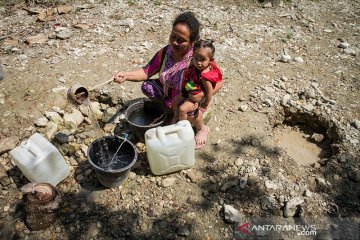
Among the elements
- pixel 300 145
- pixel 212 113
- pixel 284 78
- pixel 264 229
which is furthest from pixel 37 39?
pixel 264 229

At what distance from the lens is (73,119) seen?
10.9ft

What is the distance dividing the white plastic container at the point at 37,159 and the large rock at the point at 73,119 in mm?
655

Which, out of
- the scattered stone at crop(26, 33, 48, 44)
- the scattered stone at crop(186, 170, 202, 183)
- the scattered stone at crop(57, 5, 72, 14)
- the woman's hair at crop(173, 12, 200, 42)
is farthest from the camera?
the scattered stone at crop(57, 5, 72, 14)

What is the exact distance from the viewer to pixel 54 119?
3238 mm

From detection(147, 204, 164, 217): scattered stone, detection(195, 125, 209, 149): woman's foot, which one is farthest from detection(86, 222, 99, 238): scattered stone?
detection(195, 125, 209, 149): woman's foot

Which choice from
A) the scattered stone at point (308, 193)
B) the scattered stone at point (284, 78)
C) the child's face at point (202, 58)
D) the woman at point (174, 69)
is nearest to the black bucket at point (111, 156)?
the woman at point (174, 69)

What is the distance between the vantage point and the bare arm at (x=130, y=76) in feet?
9.35

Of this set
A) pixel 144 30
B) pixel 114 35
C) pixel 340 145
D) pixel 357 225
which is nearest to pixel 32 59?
pixel 114 35

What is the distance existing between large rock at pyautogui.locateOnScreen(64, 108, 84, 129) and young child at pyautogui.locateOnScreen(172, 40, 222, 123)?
105 centimetres

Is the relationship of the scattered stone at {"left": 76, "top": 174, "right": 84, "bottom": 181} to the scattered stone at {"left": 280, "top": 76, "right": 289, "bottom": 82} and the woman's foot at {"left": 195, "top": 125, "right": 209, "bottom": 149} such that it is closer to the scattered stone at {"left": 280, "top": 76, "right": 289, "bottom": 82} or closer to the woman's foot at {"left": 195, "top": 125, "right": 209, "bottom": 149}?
the woman's foot at {"left": 195, "top": 125, "right": 209, "bottom": 149}

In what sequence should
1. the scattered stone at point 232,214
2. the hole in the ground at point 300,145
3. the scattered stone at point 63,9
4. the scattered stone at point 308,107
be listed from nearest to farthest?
1. the scattered stone at point 232,214
2. the hole in the ground at point 300,145
3. the scattered stone at point 308,107
4. the scattered stone at point 63,9

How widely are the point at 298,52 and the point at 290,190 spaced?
2.40 m

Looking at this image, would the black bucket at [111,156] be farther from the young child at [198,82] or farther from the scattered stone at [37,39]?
the scattered stone at [37,39]

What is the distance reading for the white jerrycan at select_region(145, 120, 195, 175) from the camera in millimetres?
2621
